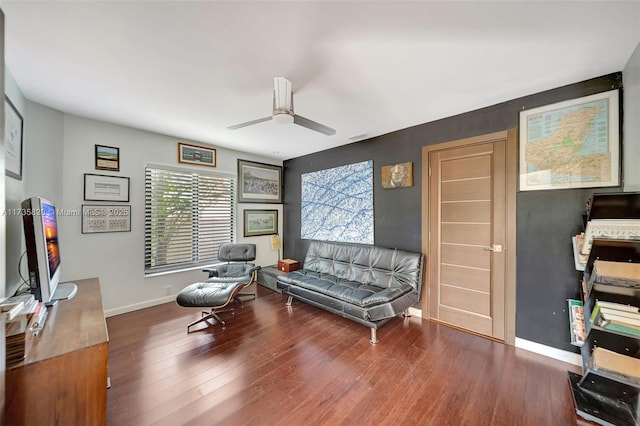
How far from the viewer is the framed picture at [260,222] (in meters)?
4.53

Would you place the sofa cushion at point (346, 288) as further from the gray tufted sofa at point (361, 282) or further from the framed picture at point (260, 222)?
the framed picture at point (260, 222)

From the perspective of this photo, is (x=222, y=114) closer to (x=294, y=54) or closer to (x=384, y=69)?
(x=294, y=54)

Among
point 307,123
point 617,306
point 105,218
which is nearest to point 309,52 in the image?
point 307,123

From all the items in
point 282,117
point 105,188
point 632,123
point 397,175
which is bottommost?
point 105,188

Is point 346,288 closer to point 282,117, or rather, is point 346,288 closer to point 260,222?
point 282,117

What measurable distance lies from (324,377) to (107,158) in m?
3.71

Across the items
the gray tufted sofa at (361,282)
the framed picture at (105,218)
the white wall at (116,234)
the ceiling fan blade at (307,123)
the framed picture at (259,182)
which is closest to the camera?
the ceiling fan blade at (307,123)

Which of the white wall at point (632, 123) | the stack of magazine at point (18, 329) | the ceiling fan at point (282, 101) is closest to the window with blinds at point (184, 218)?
the stack of magazine at point (18, 329)

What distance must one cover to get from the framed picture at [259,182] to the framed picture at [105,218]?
1726mm

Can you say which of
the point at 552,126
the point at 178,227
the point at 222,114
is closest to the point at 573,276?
the point at 552,126

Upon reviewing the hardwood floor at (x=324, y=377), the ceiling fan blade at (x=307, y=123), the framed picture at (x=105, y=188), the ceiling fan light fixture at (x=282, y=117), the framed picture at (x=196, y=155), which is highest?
the framed picture at (x=196, y=155)

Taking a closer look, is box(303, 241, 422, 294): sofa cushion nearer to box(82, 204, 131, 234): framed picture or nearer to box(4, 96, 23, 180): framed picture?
box(82, 204, 131, 234): framed picture

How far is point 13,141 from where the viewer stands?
1946 mm

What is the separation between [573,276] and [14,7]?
177 inches
